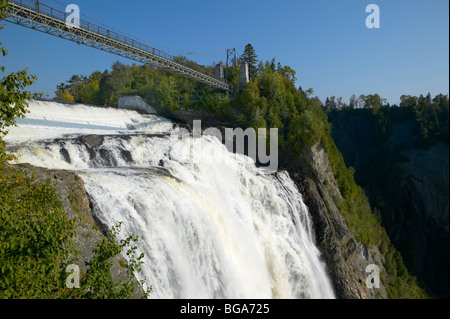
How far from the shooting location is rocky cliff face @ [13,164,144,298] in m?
8.30

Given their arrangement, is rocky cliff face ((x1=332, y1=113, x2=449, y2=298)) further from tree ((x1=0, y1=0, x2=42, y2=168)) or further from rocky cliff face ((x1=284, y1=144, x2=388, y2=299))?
tree ((x1=0, y1=0, x2=42, y2=168))

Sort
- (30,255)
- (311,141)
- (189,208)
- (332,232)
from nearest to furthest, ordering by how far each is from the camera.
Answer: (30,255) → (189,208) → (332,232) → (311,141)

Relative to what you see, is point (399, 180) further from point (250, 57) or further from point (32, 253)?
point (32, 253)

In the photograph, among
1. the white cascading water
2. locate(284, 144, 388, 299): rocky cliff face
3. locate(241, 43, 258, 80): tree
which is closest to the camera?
the white cascading water

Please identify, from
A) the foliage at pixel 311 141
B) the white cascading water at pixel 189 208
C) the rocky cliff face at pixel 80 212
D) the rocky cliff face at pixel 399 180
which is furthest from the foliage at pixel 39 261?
the foliage at pixel 311 141

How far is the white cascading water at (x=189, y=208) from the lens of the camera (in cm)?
1057

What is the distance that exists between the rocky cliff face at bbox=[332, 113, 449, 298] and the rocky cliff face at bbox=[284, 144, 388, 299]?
399 cm

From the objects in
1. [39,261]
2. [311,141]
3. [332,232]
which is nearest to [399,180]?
[311,141]

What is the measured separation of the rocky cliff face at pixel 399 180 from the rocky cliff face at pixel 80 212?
7537 millimetres

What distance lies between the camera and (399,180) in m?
41.4

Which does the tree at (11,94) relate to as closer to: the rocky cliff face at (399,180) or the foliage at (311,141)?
the rocky cliff face at (399,180)

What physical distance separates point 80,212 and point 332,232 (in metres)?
17.8

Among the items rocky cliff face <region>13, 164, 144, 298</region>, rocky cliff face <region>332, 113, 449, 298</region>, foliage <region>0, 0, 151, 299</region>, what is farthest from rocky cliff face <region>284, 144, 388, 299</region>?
foliage <region>0, 0, 151, 299</region>
